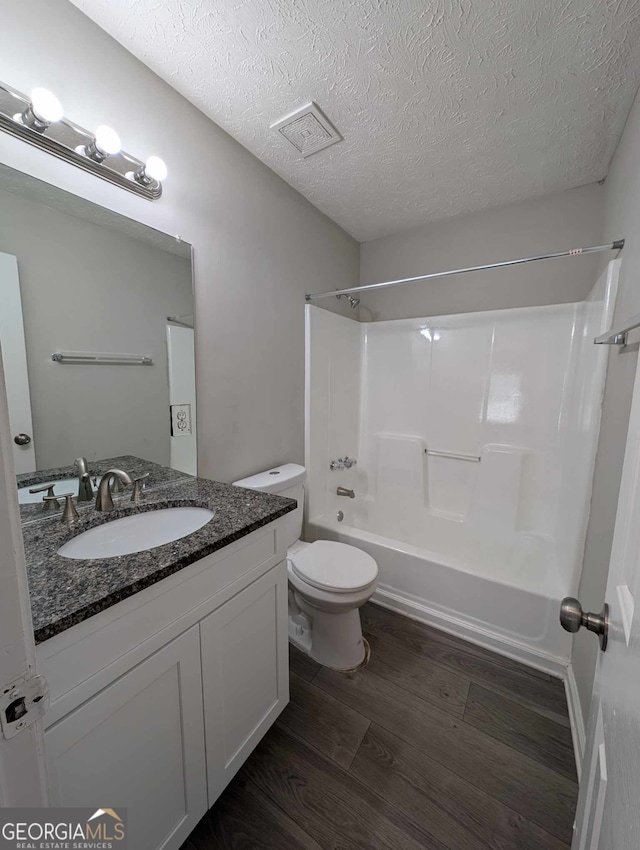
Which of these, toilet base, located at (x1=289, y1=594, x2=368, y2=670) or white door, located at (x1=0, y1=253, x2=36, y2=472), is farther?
toilet base, located at (x1=289, y1=594, x2=368, y2=670)

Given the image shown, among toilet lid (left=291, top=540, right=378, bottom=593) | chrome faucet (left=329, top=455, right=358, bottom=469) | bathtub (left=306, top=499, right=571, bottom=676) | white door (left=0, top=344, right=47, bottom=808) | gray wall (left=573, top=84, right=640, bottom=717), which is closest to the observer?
white door (left=0, top=344, right=47, bottom=808)

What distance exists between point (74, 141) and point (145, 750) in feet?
5.51

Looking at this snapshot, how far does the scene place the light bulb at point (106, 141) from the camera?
100 centimetres

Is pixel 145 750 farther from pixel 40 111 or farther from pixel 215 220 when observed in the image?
pixel 215 220

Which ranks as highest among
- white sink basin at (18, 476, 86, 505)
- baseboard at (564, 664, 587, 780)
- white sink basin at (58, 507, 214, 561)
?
white sink basin at (18, 476, 86, 505)

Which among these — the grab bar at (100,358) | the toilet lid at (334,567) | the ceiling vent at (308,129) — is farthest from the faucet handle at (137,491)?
the ceiling vent at (308,129)

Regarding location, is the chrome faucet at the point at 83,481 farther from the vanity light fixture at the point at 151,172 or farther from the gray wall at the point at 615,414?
the gray wall at the point at 615,414

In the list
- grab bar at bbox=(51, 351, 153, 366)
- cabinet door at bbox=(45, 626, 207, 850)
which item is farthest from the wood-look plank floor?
grab bar at bbox=(51, 351, 153, 366)

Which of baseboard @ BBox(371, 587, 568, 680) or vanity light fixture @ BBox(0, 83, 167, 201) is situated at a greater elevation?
vanity light fixture @ BBox(0, 83, 167, 201)

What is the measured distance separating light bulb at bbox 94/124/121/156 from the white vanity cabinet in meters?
1.30

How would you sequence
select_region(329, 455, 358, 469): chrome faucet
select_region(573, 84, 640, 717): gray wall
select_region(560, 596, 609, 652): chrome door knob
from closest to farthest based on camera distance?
1. select_region(560, 596, 609, 652): chrome door knob
2. select_region(573, 84, 640, 717): gray wall
3. select_region(329, 455, 358, 469): chrome faucet

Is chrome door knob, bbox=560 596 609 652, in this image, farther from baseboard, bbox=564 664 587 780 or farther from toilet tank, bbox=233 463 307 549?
toilet tank, bbox=233 463 307 549

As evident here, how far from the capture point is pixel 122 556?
78 cm

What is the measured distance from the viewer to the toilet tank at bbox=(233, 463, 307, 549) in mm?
1631
